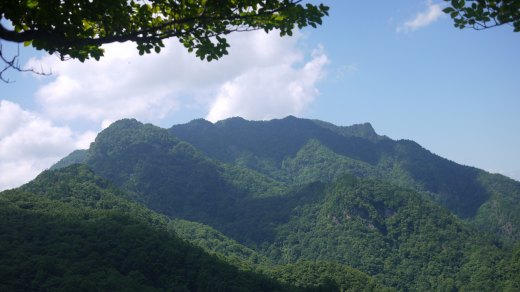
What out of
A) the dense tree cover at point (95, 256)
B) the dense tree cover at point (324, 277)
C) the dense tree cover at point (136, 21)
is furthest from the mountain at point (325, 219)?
the dense tree cover at point (136, 21)

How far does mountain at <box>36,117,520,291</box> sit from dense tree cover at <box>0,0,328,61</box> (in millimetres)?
59415

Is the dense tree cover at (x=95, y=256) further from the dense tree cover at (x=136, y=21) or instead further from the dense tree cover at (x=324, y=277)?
the dense tree cover at (x=136, y=21)

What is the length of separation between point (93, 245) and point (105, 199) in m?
34.5

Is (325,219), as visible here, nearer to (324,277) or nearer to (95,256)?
(324,277)

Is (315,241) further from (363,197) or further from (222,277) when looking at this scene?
(222,277)

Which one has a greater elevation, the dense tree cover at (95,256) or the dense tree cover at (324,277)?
the dense tree cover at (95,256)

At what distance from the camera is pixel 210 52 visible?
5.93 m

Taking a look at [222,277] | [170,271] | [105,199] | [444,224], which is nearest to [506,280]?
[444,224]

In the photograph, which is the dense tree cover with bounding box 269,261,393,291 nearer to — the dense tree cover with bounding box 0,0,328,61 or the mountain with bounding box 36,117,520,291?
the mountain with bounding box 36,117,520,291

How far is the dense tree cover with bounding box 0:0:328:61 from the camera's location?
195 inches

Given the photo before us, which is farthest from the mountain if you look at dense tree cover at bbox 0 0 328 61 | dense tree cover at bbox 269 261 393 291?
dense tree cover at bbox 0 0 328 61

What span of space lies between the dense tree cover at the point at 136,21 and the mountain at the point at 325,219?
59.4m

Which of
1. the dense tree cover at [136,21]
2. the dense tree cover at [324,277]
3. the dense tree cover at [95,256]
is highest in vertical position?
the dense tree cover at [136,21]

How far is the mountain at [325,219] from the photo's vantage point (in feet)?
283
